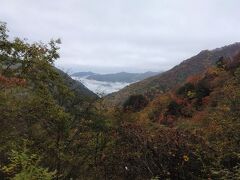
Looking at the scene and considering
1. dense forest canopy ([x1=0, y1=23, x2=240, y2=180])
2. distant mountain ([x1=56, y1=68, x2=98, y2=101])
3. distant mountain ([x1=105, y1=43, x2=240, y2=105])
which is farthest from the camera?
distant mountain ([x1=105, y1=43, x2=240, y2=105])

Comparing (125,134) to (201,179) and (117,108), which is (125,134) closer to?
(201,179)

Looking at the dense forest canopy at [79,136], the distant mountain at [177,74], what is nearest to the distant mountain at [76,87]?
the dense forest canopy at [79,136]

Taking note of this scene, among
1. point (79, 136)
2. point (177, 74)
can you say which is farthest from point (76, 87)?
point (177, 74)

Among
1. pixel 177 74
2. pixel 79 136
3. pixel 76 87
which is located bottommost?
pixel 79 136

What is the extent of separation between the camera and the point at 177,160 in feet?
34.8

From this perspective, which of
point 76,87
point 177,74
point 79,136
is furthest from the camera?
point 177,74

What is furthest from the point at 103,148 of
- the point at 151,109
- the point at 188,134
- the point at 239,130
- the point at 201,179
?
the point at 151,109

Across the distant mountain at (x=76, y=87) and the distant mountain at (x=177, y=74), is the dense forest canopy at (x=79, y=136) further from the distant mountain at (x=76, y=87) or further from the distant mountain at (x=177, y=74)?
the distant mountain at (x=177, y=74)

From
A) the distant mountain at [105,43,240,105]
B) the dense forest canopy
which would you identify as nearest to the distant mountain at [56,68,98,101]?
the dense forest canopy

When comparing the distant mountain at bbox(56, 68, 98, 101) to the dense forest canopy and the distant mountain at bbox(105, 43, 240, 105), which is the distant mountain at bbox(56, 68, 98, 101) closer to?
the dense forest canopy

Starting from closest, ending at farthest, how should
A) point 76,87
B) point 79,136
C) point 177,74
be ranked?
point 79,136 < point 76,87 < point 177,74

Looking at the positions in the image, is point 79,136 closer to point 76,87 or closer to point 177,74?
point 76,87

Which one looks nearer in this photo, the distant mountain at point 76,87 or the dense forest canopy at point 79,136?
the dense forest canopy at point 79,136

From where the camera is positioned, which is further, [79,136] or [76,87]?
[76,87]
